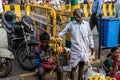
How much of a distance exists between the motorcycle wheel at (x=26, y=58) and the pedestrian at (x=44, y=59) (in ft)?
2.51

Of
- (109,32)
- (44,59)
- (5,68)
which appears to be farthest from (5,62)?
(109,32)

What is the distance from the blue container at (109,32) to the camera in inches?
284

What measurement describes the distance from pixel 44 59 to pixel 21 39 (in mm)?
1504

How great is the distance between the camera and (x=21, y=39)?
6941 mm

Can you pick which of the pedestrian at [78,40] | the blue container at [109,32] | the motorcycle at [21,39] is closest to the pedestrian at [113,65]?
the pedestrian at [78,40]

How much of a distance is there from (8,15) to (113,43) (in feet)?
9.21

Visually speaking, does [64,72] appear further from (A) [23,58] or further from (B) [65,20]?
(B) [65,20]

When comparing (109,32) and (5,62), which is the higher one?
(109,32)

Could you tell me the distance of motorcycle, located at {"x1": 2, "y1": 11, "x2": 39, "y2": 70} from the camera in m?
6.52

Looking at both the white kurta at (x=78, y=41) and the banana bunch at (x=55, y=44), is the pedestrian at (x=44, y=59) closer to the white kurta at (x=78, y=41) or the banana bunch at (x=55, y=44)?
the banana bunch at (x=55, y=44)

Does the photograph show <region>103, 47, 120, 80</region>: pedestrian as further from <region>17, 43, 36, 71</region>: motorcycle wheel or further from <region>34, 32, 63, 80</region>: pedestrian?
<region>17, 43, 36, 71</region>: motorcycle wheel

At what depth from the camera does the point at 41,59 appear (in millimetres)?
5648

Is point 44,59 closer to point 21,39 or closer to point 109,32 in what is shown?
point 21,39

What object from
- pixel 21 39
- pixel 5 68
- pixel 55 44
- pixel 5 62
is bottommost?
pixel 5 68
